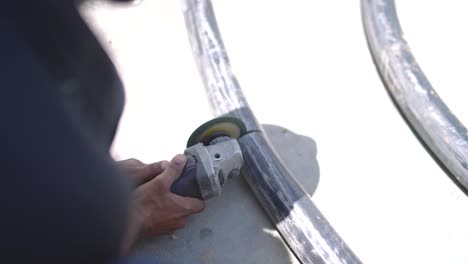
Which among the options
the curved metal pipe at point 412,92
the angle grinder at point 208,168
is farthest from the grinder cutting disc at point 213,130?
the curved metal pipe at point 412,92

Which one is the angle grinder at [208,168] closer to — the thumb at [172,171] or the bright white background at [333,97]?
the thumb at [172,171]

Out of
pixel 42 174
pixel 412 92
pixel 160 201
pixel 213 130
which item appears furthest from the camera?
pixel 412 92

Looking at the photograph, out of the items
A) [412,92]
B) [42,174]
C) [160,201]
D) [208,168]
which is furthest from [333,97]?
[42,174]

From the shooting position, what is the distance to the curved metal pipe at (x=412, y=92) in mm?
1691

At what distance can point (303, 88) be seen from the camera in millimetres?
1925

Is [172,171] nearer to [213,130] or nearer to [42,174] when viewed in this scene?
[213,130]

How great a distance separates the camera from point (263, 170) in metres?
1.65

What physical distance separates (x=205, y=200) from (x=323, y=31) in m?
0.83

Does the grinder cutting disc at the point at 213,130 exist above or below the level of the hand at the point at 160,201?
above

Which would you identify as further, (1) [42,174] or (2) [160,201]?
(2) [160,201]

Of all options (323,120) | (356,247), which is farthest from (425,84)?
(356,247)

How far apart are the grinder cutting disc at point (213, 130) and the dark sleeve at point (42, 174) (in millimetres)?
985

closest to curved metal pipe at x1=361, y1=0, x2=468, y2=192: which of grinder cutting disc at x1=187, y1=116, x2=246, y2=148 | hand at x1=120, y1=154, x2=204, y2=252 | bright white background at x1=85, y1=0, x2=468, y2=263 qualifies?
bright white background at x1=85, y1=0, x2=468, y2=263

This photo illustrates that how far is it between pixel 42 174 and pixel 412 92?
4.68ft
